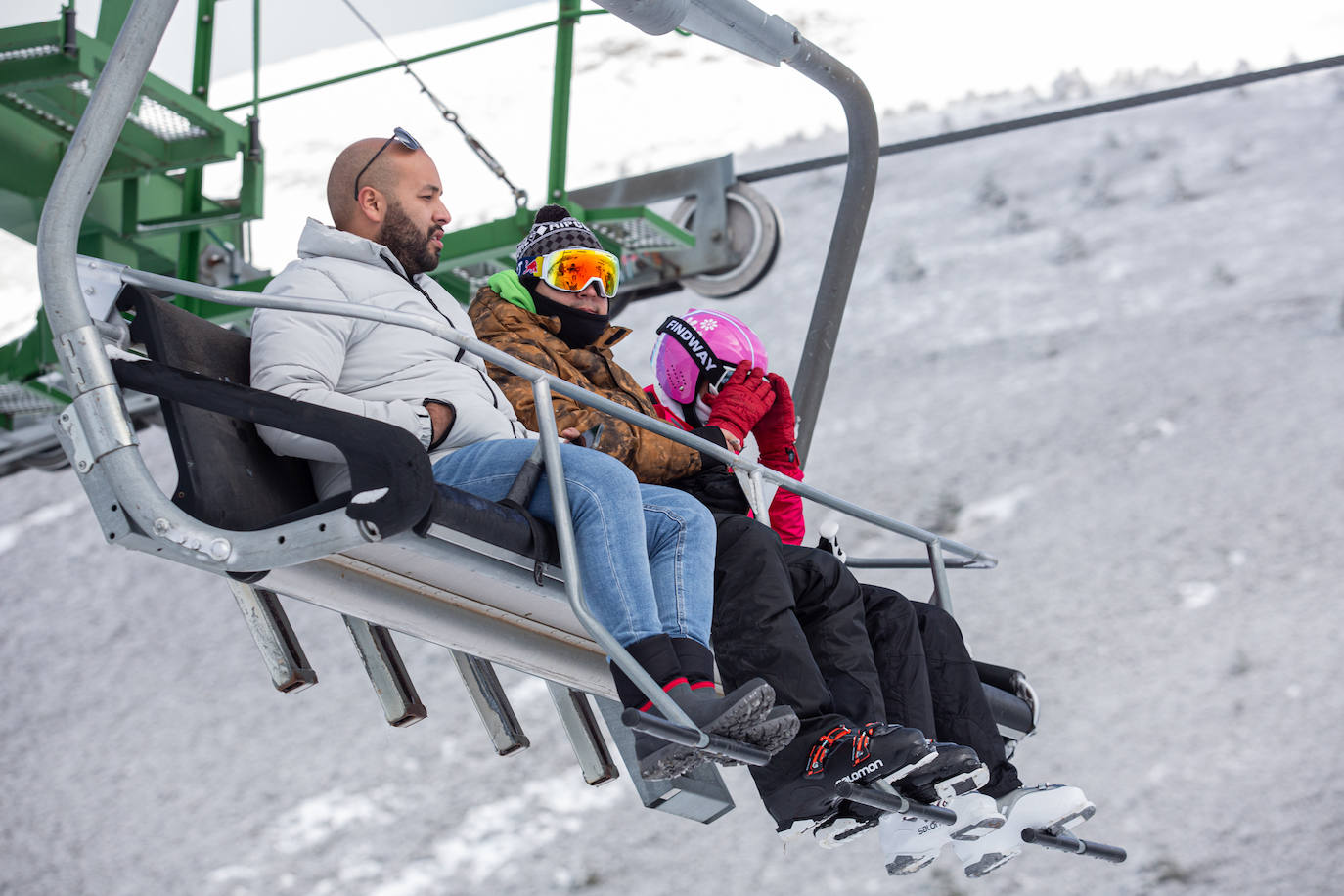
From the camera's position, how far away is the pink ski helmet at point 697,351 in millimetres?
3680

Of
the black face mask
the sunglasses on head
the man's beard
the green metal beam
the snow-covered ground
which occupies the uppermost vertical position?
the green metal beam

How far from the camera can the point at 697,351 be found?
368cm

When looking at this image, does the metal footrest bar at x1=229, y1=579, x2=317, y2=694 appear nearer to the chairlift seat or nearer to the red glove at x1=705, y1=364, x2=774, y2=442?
the chairlift seat

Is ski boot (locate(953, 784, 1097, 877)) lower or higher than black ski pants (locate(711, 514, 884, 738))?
lower

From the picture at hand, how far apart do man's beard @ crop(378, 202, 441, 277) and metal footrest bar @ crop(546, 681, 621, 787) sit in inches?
39.8

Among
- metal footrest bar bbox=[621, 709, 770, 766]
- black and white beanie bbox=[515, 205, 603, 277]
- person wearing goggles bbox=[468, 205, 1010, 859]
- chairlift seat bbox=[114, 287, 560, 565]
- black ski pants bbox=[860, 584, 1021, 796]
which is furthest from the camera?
black and white beanie bbox=[515, 205, 603, 277]

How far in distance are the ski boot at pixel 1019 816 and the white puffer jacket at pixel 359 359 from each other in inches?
49.7

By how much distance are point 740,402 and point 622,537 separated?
44.7 inches

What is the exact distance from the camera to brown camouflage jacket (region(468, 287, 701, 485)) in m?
3.12

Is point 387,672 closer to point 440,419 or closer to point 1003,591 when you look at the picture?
point 440,419

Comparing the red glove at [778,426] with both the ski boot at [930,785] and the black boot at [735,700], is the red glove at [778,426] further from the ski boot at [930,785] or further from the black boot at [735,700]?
the black boot at [735,700]

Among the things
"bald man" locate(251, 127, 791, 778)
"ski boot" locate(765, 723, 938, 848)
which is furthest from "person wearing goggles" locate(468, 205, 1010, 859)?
"bald man" locate(251, 127, 791, 778)

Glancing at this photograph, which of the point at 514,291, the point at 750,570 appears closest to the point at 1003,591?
the point at 514,291

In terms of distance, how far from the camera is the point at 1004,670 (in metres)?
3.72
